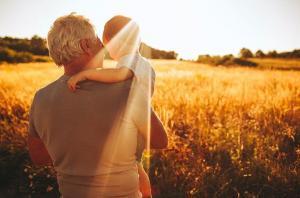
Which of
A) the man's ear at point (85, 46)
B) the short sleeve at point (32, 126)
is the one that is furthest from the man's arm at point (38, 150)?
the man's ear at point (85, 46)

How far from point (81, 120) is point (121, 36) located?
74 cm

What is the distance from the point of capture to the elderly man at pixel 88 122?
1.65m

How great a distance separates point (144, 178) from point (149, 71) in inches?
22.9

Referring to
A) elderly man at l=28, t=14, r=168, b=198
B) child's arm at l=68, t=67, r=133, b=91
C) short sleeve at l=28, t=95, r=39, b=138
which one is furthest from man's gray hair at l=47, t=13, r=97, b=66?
short sleeve at l=28, t=95, r=39, b=138

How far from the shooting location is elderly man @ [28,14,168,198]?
165 centimetres

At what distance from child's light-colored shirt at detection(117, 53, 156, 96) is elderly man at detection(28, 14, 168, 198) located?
0.09m

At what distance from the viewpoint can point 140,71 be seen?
76.0 inches

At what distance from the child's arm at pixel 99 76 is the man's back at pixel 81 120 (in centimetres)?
3

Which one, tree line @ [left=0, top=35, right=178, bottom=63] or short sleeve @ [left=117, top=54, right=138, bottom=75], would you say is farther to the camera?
tree line @ [left=0, top=35, right=178, bottom=63]

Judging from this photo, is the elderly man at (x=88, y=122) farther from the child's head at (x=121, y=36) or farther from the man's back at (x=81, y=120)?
the child's head at (x=121, y=36)

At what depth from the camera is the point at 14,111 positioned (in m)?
6.27

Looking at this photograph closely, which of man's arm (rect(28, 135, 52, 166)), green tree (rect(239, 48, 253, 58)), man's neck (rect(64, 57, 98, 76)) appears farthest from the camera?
green tree (rect(239, 48, 253, 58))

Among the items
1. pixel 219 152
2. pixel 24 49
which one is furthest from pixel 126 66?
pixel 24 49

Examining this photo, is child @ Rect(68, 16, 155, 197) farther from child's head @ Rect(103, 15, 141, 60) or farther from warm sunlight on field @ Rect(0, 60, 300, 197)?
warm sunlight on field @ Rect(0, 60, 300, 197)
